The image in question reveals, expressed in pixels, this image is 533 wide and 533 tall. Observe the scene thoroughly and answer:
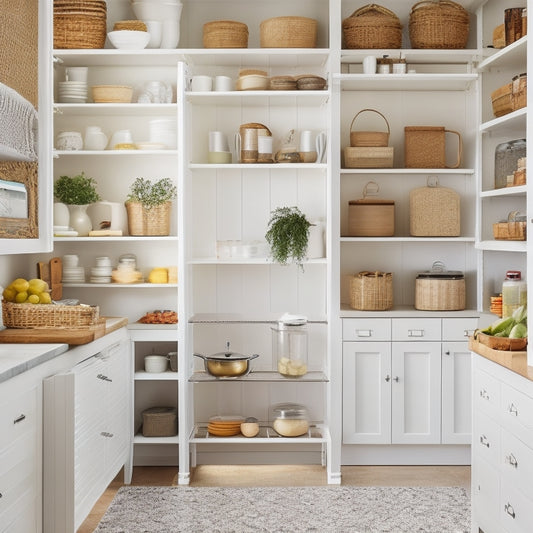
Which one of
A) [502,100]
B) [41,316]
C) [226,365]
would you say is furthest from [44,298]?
[502,100]

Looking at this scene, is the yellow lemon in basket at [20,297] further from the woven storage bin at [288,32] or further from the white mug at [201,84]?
the woven storage bin at [288,32]

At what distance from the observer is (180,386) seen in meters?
4.45

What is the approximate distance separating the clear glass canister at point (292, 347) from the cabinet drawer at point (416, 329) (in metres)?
0.53

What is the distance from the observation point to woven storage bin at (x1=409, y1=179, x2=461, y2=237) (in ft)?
15.3

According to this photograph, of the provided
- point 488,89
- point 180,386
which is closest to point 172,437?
point 180,386

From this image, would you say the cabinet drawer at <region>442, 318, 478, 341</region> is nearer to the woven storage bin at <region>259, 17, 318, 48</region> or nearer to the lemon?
the woven storage bin at <region>259, 17, 318, 48</region>

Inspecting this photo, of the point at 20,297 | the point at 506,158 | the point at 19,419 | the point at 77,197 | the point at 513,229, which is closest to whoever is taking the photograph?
the point at 19,419

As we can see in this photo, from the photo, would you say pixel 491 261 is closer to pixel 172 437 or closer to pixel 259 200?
pixel 259 200

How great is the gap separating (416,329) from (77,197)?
2082mm

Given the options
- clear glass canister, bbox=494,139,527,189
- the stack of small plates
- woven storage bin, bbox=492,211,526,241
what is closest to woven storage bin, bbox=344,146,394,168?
clear glass canister, bbox=494,139,527,189

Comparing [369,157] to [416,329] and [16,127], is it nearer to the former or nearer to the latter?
[416,329]

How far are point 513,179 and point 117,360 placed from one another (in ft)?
7.41

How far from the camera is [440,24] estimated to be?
460 centimetres

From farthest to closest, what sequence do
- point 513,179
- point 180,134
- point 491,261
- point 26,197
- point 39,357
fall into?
1. point 491,261
2. point 180,134
3. point 513,179
4. point 26,197
5. point 39,357
